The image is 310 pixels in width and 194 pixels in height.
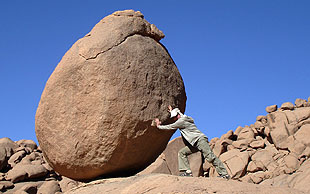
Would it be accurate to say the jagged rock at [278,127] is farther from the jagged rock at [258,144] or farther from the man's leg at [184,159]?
the man's leg at [184,159]

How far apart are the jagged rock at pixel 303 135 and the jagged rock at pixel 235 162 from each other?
2.16 m

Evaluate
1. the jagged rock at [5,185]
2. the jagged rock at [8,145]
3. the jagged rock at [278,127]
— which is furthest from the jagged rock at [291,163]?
the jagged rock at [8,145]

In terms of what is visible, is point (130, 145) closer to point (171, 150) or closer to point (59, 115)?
point (59, 115)

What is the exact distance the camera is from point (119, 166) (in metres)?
6.39

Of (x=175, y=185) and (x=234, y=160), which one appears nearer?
(x=175, y=185)

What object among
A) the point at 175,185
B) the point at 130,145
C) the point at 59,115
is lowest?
the point at 175,185

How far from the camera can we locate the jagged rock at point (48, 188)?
1347 centimetres

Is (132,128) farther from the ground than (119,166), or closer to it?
farther from the ground

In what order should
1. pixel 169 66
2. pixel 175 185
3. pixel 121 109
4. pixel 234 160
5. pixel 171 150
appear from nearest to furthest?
pixel 175 185 < pixel 121 109 < pixel 169 66 < pixel 171 150 < pixel 234 160

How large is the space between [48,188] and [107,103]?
8893 mm

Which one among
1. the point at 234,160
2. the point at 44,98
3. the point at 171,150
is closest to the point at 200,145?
the point at 44,98

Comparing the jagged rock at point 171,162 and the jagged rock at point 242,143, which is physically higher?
the jagged rock at point 242,143

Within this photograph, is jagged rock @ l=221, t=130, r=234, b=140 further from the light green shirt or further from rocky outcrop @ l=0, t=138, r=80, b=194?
the light green shirt

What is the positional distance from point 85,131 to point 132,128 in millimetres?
810
